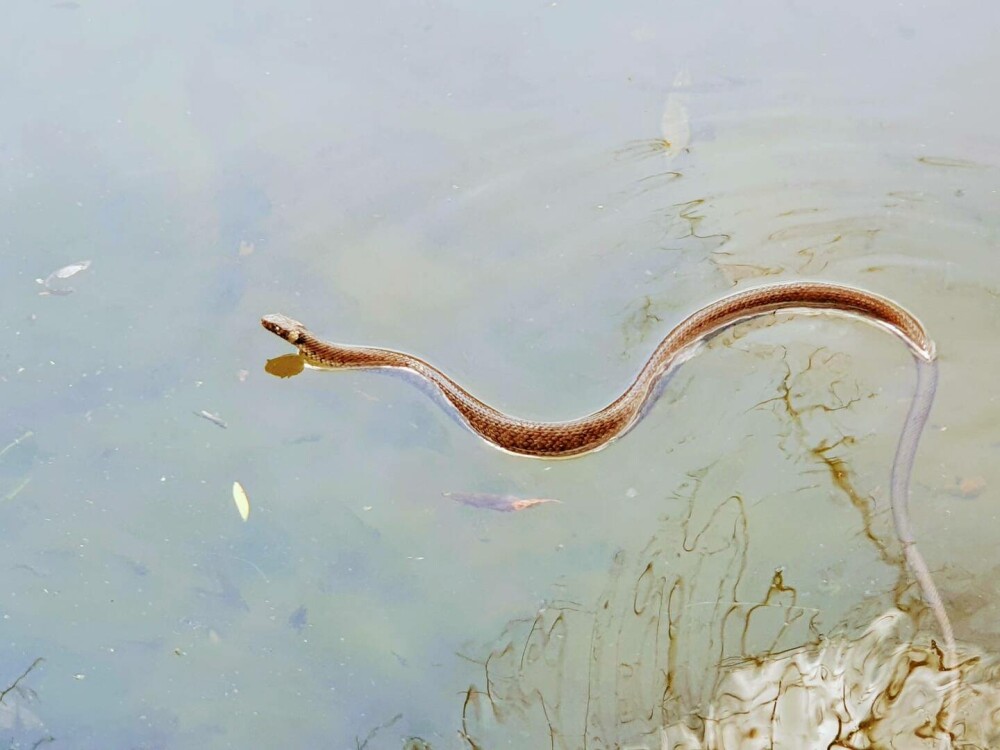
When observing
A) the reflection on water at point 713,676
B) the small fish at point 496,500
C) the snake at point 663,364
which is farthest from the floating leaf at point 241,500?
the reflection on water at point 713,676

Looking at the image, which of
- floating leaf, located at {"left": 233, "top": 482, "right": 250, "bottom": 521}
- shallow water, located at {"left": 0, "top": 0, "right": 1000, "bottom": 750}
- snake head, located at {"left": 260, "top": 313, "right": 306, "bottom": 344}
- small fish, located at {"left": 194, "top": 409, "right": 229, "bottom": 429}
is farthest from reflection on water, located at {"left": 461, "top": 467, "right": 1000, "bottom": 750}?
snake head, located at {"left": 260, "top": 313, "right": 306, "bottom": 344}

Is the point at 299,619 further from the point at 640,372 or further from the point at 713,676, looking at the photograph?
the point at 640,372

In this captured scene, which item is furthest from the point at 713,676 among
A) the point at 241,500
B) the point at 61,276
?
the point at 61,276

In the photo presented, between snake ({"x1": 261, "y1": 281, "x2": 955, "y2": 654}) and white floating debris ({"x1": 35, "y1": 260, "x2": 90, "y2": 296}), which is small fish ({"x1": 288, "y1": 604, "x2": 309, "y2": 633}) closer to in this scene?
snake ({"x1": 261, "y1": 281, "x2": 955, "y2": 654})

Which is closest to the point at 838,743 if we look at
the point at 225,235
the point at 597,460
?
the point at 597,460

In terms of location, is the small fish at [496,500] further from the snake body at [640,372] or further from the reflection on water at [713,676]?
the reflection on water at [713,676]

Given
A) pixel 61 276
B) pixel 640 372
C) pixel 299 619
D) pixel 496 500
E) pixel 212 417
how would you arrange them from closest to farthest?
pixel 299 619 < pixel 496 500 < pixel 212 417 < pixel 640 372 < pixel 61 276

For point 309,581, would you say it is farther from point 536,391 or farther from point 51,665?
point 536,391
